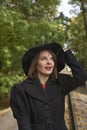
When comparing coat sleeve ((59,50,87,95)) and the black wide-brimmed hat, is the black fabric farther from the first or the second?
the black wide-brimmed hat

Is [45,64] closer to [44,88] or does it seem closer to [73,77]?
[44,88]

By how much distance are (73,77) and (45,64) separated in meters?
0.34

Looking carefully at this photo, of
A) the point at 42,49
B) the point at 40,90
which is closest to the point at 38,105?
the point at 40,90

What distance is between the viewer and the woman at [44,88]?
3.59 metres

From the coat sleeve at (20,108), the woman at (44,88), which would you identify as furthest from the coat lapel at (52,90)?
the coat sleeve at (20,108)

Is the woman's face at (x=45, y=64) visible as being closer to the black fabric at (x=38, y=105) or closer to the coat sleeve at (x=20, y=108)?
the black fabric at (x=38, y=105)

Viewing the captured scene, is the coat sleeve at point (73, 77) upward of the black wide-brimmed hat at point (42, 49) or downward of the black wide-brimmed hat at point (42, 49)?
downward

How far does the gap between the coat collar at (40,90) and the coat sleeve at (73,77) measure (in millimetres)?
141

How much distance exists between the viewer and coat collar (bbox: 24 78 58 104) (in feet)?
12.0

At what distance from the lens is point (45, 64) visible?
12.5 ft

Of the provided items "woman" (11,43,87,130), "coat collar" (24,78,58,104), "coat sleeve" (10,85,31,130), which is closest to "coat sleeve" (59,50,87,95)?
"woman" (11,43,87,130)

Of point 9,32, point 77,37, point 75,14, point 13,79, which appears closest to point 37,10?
point 9,32

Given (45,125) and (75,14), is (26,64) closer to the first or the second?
(45,125)

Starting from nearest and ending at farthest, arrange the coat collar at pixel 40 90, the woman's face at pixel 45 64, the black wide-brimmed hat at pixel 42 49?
1. the coat collar at pixel 40 90
2. the woman's face at pixel 45 64
3. the black wide-brimmed hat at pixel 42 49
